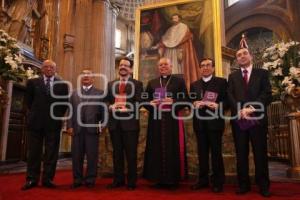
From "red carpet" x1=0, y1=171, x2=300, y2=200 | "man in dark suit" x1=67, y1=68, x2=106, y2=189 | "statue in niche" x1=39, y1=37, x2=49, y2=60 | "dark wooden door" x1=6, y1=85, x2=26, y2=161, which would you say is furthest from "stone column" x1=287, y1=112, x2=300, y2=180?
"statue in niche" x1=39, y1=37, x2=49, y2=60

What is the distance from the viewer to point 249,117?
3352 millimetres

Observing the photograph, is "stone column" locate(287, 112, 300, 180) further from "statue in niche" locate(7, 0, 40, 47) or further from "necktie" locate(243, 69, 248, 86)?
"statue in niche" locate(7, 0, 40, 47)

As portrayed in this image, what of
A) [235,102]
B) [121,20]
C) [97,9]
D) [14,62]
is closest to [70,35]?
[97,9]

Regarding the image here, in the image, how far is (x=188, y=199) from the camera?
10.1 feet

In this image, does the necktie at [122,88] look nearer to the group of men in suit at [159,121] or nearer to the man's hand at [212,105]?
the group of men in suit at [159,121]

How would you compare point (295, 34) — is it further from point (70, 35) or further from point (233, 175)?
point (233, 175)

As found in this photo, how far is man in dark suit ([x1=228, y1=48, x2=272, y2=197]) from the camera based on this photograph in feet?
11.1

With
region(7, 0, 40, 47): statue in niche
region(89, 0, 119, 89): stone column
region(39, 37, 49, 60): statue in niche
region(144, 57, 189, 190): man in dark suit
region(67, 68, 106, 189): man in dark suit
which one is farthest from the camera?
region(89, 0, 119, 89): stone column

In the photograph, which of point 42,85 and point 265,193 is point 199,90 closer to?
point 265,193

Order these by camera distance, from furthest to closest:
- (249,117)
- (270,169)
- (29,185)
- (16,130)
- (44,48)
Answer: (44,48) → (16,130) → (270,169) → (29,185) → (249,117)

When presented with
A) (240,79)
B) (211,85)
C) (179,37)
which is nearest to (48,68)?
(211,85)

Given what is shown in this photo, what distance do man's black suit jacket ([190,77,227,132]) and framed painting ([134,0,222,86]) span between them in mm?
2725

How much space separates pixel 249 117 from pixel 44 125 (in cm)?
244

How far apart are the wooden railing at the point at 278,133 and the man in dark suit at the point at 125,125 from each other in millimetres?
6708
